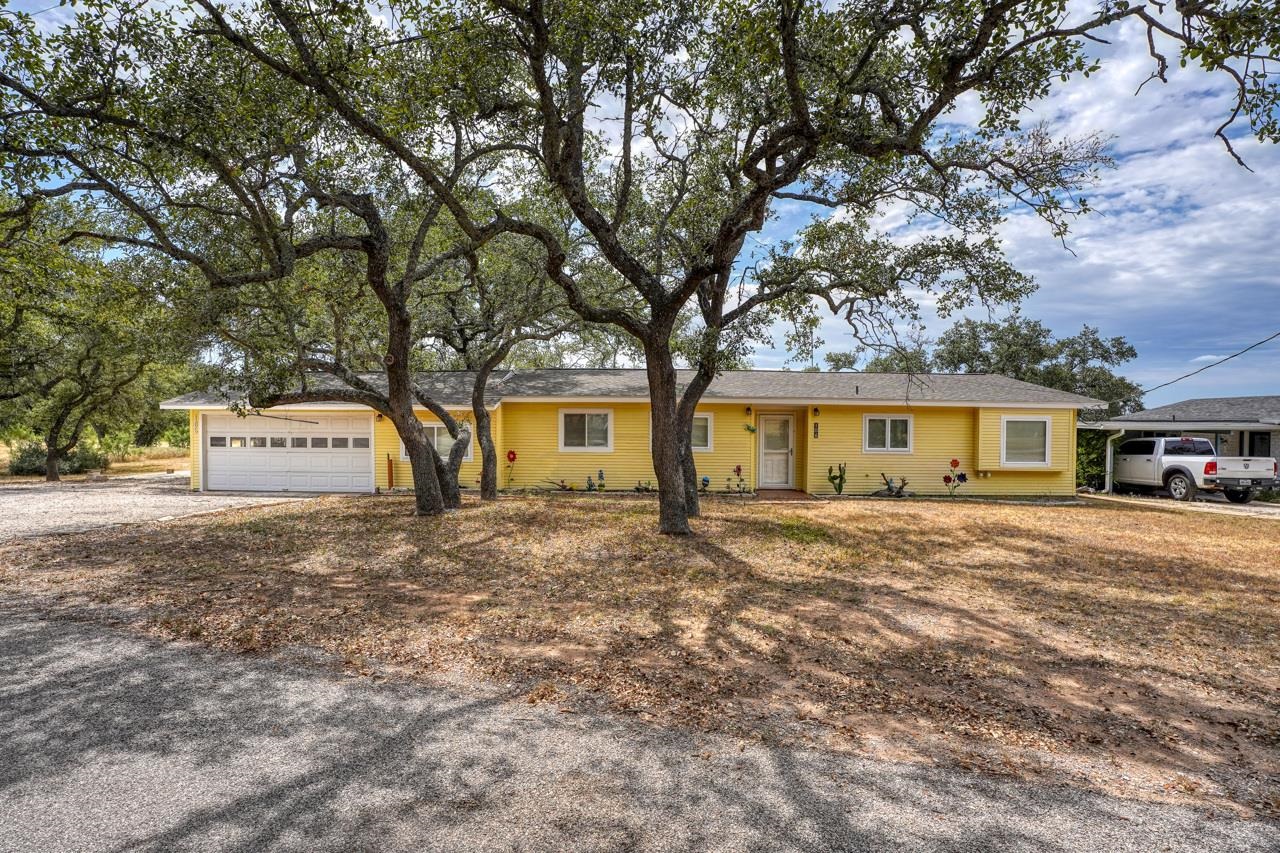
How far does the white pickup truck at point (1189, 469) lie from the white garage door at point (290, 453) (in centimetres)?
2134

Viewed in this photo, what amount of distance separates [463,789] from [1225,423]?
2481 centimetres

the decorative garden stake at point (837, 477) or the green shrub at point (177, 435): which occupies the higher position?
the green shrub at point (177, 435)

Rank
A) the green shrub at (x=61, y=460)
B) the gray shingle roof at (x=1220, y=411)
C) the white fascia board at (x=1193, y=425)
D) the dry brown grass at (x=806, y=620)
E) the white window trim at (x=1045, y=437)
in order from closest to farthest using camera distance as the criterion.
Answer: the dry brown grass at (x=806, y=620) → the white window trim at (x=1045, y=437) → the white fascia board at (x=1193, y=425) → the gray shingle roof at (x=1220, y=411) → the green shrub at (x=61, y=460)

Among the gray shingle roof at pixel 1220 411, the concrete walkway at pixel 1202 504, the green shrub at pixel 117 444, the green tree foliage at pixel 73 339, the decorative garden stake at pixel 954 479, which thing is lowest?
the concrete walkway at pixel 1202 504

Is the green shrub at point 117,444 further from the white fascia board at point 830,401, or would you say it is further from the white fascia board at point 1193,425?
the white fascia board at point 1193,425

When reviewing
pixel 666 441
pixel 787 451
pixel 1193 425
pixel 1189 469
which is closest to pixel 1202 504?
pixel 1189 469

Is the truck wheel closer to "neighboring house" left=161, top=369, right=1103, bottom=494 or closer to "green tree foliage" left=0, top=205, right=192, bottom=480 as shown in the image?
"neighboring house" left=161, top=369, right=1103, bottom=494

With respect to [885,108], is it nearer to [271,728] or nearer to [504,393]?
[271,728]

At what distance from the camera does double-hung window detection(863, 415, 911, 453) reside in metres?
16.9

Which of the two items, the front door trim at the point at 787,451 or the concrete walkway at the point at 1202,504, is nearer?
the concrete walkway at the point at 1202,504

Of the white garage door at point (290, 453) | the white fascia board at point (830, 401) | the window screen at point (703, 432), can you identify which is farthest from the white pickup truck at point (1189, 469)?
the white garage door at point (290, 453)

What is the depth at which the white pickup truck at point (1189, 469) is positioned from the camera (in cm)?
1576

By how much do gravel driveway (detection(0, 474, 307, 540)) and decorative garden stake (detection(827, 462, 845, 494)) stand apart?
528 inches

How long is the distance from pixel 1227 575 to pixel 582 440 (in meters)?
12.8
